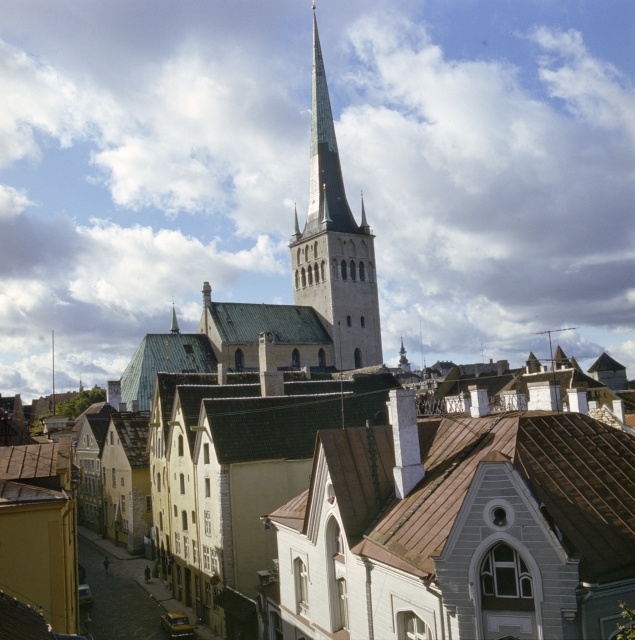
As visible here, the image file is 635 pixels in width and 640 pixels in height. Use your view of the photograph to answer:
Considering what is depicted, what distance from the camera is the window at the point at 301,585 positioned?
71.2ft

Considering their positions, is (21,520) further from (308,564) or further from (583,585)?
(583,585)

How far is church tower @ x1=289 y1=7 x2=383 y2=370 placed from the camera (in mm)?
94438

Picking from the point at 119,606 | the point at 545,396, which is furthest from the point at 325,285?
the point at 545,396

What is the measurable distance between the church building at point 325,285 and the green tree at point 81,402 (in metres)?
18.5

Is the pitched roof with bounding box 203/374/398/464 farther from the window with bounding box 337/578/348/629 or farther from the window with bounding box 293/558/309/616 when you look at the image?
the window with bounding box 337/578/348/629

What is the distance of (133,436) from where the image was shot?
4872 centimetres

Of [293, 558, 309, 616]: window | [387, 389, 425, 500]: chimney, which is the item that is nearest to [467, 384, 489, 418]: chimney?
[387, 389, 425, 500]: chimney

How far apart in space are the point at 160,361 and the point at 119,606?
42.3 m

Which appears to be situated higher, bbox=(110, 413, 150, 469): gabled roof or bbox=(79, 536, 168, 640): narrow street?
bbox=(110, 413, 150, 469): gabled roof

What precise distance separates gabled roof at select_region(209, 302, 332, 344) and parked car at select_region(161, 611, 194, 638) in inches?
2091

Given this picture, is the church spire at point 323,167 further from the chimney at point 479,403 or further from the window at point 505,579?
the window at point 505,579

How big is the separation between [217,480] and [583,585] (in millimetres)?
19918

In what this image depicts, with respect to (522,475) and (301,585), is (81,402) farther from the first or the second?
(522,475)

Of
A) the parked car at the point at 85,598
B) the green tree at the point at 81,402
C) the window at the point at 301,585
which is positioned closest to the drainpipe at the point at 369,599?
the window at the point at 301,585
